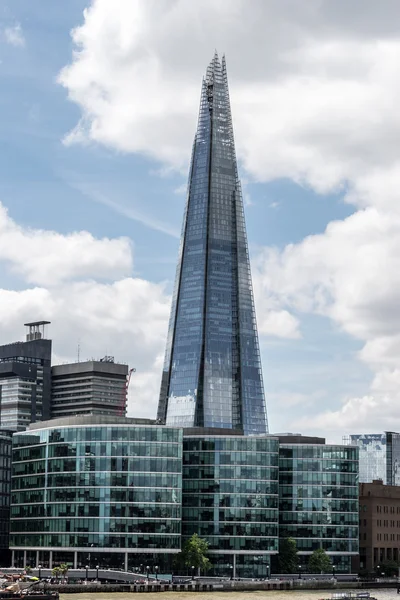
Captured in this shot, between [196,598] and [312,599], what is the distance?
1933 cm

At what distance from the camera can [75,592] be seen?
19912 centimetres

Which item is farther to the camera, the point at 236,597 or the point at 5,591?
the point at 236,597

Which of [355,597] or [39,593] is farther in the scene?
[355,597]

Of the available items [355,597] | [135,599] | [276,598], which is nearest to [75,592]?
[135,599]

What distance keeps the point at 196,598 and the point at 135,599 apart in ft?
32.0

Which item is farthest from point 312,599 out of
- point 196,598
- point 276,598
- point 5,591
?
point 5,591

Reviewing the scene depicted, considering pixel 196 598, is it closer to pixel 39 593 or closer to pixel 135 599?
pixel 135 599

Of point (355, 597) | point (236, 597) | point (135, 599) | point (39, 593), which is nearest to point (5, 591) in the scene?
point (39, 593)

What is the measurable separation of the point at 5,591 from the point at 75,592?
67.8ft

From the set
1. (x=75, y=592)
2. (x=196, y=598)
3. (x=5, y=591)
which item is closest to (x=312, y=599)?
(x=196, y=598)

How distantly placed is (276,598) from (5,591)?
43.1 metres

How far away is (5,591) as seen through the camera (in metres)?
Answer: 180

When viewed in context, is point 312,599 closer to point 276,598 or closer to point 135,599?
point 276,598

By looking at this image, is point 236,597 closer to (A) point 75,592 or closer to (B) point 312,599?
(B) point 312,599
